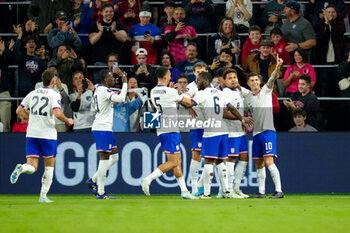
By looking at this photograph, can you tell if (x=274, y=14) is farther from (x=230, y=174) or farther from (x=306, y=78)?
(x=230, y=174)

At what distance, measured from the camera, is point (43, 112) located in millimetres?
11266

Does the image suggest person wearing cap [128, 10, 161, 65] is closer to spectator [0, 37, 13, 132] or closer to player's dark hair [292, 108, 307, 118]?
spectator [0, 37, 13, 132]

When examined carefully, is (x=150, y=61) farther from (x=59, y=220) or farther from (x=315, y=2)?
(x=59, y=220)

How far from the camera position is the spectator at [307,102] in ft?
49.1

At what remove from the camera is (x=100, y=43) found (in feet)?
56.9

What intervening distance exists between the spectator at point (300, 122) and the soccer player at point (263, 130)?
8.19 ft

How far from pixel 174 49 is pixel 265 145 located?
5689mm

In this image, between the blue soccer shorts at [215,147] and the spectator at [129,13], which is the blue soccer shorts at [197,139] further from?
the spectator at [129,13]

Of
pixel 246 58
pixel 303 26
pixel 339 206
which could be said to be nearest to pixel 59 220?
pixel 339 206

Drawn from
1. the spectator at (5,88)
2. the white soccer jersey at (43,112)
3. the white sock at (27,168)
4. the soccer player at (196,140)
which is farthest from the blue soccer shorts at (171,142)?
the spectator at (5,88)

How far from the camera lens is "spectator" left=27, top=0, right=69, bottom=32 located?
729 inches

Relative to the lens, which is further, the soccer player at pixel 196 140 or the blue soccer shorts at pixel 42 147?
the soccer player at pixel 196 140

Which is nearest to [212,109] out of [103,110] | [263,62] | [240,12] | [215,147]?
[215,147]

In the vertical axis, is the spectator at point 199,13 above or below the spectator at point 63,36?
above
